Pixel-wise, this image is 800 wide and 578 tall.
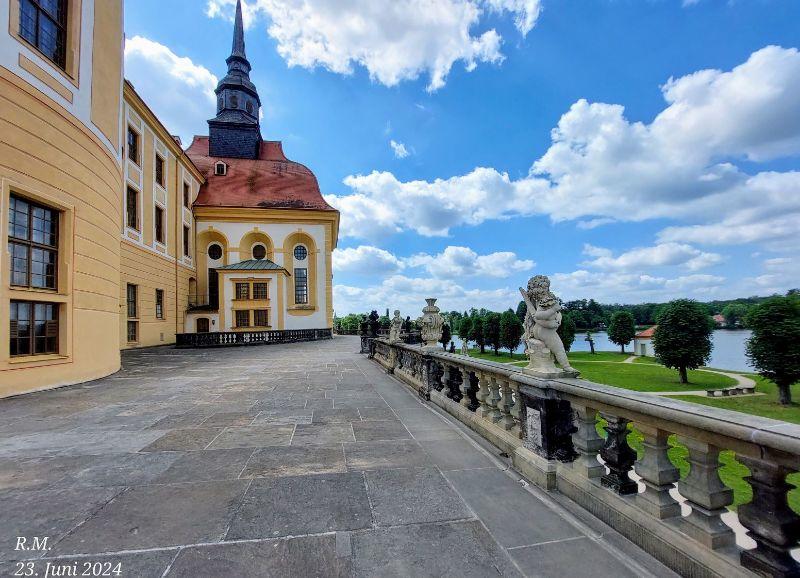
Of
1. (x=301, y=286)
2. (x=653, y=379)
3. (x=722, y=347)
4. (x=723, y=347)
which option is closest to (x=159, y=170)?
(x=301, y=286)

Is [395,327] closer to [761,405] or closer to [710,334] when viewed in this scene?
[761,405]

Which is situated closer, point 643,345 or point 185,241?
point 185,241

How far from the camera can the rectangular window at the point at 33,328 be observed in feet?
24.6

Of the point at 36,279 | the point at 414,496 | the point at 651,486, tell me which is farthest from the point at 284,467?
the point at 36,279

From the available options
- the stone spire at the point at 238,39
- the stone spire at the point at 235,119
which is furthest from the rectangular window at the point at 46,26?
the stone spire at the point at 238,39

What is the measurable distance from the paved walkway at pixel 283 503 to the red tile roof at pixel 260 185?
28911 mm

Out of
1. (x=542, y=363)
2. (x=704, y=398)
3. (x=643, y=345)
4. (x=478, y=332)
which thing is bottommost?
(x=643, y=345)

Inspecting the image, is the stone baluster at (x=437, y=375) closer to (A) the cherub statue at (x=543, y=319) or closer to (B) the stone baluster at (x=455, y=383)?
(B) the stone baluster at (x=455, y=383)

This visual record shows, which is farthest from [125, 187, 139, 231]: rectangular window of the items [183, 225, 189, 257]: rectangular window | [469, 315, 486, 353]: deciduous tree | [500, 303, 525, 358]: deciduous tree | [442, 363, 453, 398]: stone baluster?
[469, 315, 486, 353]: deciduous tree

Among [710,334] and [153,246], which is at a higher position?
[153,246]

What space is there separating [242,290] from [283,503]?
26509mm

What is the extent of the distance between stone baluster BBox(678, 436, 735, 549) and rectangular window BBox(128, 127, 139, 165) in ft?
78.6

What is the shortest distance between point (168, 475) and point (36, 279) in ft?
24.6

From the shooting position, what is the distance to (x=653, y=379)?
2628 cm
